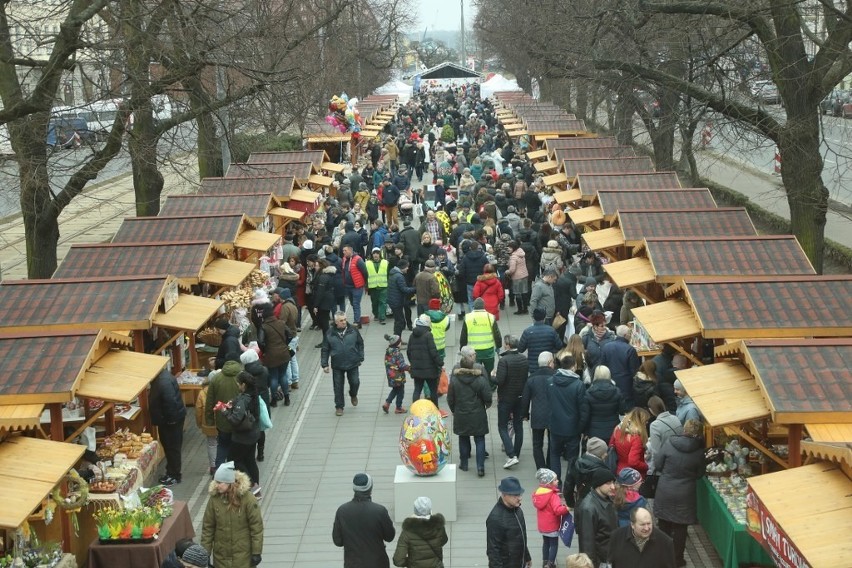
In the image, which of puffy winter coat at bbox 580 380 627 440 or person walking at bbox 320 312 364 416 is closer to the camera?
puffy winter coat at bbox 580 380 627 440

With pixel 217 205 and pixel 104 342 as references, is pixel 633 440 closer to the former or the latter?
pixel 104 342

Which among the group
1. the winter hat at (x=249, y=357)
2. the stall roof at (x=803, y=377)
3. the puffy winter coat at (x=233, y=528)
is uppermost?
the stall roof at (x=803, y=377)

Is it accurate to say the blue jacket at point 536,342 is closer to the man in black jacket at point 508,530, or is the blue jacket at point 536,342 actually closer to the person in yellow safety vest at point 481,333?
the person in yellow safety vest at point 481,333

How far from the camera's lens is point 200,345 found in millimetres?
16469

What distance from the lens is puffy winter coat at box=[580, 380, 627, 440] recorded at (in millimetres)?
12167

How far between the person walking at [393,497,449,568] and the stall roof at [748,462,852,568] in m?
2.34

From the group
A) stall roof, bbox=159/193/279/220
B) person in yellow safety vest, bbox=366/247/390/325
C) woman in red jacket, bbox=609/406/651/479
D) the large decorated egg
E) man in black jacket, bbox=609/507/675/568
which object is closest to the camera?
man in black jacket, bbox=609/507/675/568

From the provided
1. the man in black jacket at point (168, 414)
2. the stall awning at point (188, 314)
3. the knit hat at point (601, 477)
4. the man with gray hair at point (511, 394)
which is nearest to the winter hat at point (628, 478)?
the knit hat at point (601, 477)

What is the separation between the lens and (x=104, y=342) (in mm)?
12039

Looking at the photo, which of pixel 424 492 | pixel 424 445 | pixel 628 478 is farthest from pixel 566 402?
pixel 628 478

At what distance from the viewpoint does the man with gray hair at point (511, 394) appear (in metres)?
13.3

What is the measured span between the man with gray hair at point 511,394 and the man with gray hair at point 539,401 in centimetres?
29

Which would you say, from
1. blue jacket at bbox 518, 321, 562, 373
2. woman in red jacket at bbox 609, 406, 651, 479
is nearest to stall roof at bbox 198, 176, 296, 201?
blue jacket at bbox 518, 321, 562, 373

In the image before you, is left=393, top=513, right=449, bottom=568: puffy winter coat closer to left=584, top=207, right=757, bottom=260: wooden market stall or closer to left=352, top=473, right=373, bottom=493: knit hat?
left=352, top=473, right=373, bottom=493: knit hat
